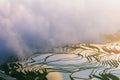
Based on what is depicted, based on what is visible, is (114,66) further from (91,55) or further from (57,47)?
(57,47)

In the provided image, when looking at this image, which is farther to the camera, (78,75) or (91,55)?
(91,55)

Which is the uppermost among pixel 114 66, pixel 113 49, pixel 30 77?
pixel 113 49

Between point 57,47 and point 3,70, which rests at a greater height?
point 57,47

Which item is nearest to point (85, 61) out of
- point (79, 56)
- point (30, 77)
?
point (79, 56)

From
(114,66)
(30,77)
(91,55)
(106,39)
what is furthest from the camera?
(106,39)

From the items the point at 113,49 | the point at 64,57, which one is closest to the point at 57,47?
the point at 64,57

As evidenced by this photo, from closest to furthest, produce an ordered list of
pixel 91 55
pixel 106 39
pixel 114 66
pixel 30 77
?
pixel 30 77
pixel 114 66
pixel 91 55
pixel 106 39
